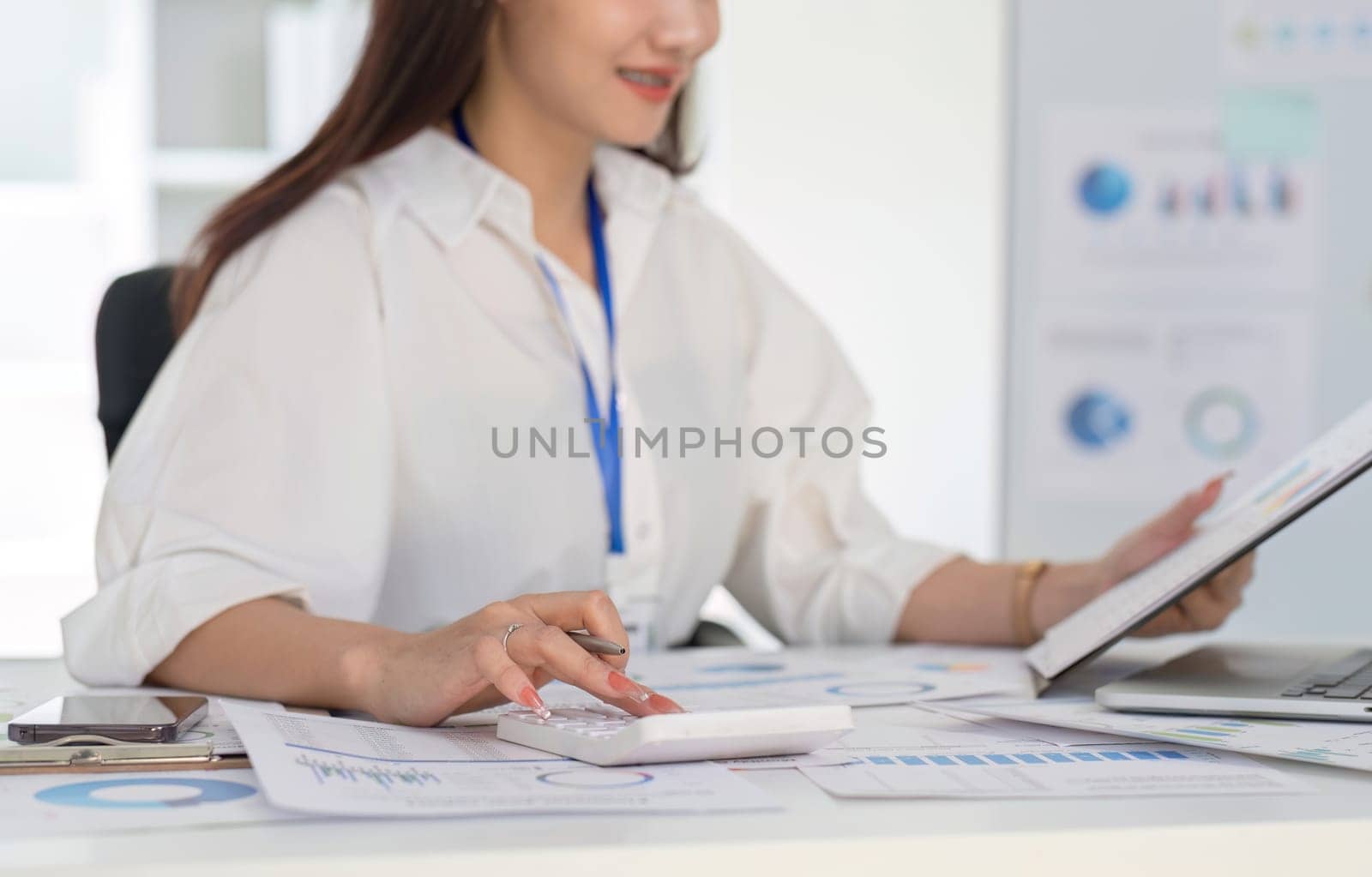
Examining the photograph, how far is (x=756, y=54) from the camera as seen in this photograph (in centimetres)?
292

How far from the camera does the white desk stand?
22.2 inches

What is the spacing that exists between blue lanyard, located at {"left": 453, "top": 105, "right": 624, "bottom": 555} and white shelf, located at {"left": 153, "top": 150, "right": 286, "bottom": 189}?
5.75 ft

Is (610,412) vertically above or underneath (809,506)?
above

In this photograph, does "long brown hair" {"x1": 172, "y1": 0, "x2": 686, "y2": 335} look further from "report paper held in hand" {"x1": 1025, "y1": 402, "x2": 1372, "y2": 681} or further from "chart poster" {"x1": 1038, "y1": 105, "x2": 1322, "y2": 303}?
"chart poster" {"x1": 1038, "y1": 105, "x2": 1322, "y2": 303}

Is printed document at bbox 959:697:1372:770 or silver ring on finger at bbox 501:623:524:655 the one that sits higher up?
silver ring on finger at bbox 501:623:524:655

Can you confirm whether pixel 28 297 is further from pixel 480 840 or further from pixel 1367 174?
pixel 480 840

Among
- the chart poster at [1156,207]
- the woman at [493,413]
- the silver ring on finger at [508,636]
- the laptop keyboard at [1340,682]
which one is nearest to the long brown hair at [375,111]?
the woman at [493,413]

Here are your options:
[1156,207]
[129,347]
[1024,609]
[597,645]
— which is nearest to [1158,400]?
[1156,207]

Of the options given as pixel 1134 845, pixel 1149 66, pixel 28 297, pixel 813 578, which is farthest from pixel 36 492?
pixel 1134 845

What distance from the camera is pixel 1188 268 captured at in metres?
2.88

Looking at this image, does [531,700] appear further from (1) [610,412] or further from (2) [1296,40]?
(2) [1296,40]

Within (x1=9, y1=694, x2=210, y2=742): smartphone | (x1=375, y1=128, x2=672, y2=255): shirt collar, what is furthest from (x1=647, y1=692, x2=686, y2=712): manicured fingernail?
(x1=375, y1=128, x2=672, y2=255): shirt collar

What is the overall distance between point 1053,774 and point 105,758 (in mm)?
485

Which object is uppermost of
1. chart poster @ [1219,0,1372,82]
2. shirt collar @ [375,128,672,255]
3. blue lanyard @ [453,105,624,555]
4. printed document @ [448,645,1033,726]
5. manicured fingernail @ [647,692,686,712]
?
chart poster @ [1219,0,1372,82]
